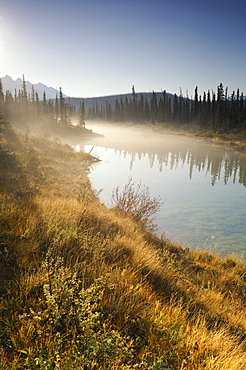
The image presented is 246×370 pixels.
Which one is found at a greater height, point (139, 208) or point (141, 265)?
point (141, 265)

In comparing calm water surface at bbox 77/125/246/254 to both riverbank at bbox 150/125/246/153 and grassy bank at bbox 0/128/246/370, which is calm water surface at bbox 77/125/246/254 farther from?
riverbank at bbox 150/125/246/153

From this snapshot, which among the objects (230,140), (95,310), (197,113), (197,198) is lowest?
(197,198)

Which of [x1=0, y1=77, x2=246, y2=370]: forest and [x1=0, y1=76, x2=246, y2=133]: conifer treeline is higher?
[x1=0, y1=76, x2=246, y2=133]: conifer treeline

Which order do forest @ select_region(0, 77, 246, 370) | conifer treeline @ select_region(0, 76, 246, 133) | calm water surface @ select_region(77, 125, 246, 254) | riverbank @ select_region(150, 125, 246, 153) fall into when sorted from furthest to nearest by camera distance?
conifer treeline @ select_region(0, 76, 246, 133)
riverbank @ select_region(150, 125, 246, 153)
calm water surface @ select_region(77, 125, 246, 254)
forest @ select_region(0, 77, 246, 370)

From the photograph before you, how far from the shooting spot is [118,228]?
621cm

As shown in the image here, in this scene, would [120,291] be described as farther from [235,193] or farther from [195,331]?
[235,193]

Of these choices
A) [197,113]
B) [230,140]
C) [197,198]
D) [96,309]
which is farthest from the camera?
[197,113]

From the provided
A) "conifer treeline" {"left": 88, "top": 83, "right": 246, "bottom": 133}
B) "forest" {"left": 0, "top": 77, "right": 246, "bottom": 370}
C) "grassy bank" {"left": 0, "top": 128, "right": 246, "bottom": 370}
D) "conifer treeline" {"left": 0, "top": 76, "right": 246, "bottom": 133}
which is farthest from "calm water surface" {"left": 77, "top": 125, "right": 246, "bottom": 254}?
"conifer treeline" {"left": 88, "top": 83, "right": 246, "bottom": 133}

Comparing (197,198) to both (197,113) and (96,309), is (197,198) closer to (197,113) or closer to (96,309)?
(96,309)

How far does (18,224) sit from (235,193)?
1418 cm

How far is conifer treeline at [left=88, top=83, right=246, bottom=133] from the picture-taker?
49750 millimetres

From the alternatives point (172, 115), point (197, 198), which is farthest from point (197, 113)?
point (197, 198)

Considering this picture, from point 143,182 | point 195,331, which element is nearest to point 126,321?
point 195,331

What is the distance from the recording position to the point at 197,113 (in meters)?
75.0
